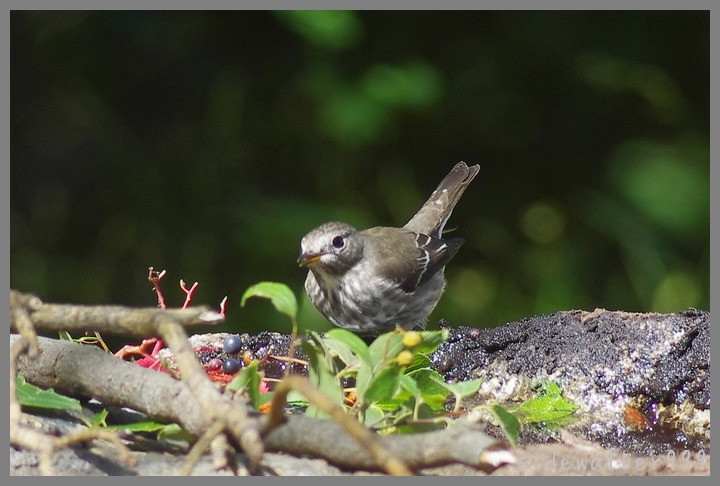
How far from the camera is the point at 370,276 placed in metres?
5.22

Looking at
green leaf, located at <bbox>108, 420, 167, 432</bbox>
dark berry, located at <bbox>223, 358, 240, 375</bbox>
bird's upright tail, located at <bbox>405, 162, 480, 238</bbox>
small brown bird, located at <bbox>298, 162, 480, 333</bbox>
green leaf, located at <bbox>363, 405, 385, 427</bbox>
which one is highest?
bird's upright tail, located at <bbox>405, 162, 480, 238</bbox>

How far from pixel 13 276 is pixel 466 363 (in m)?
4.16

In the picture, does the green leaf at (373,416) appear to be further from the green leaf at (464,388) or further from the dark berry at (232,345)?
the dark berry at (232,345)

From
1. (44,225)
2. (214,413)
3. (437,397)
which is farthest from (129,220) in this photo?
(214,413)

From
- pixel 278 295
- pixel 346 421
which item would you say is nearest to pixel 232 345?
pixel 278 295

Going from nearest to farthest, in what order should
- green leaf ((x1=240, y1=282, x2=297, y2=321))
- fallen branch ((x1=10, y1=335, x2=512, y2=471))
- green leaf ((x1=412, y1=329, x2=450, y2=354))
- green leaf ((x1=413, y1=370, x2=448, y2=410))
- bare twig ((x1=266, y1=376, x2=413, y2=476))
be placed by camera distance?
1. bare twig ((x1=266, y1=376, x2=413, y2=476))
2. fallen branch ((x1=10, y1=335, x2=512, y2=471))
3. green leaf ((x1=240, y1=282, x2=297, y2=321))
4. green leaf ((x1=412, y1=329, x2=450, y2=354))
5. green leaf ((x1=413, y1=370, x2=448, y2=410))

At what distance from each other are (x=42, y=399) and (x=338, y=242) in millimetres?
2700

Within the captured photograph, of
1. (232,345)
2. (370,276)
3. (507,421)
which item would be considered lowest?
(507,421)

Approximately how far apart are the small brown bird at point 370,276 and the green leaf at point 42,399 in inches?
88.9

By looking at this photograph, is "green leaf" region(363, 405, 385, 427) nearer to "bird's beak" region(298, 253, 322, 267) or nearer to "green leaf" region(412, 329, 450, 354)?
"green leaf" region(412, 329, 450, 354)

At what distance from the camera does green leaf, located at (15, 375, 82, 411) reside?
8.46ft

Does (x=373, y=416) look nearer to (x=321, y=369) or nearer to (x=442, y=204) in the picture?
(x=321, y=369)

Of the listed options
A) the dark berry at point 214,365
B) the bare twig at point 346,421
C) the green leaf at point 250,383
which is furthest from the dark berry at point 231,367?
the bare twig at point 346,421

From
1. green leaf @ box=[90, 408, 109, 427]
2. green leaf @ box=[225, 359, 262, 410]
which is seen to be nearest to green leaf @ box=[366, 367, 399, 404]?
green leaf @ box=[225, 359, 262, 410]
